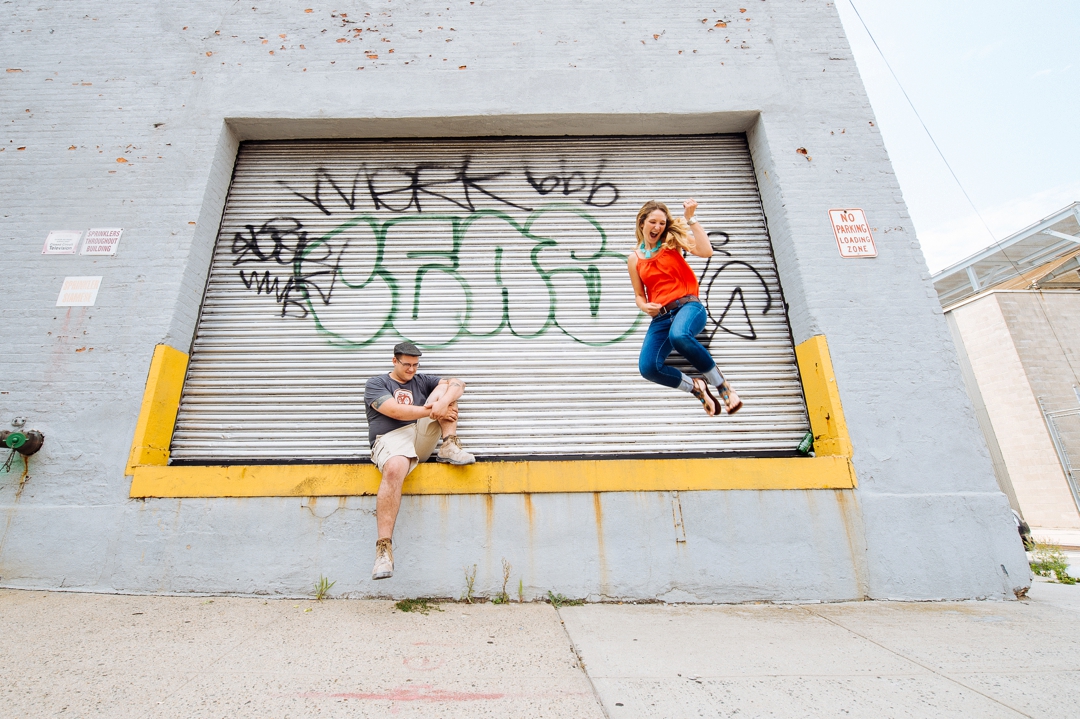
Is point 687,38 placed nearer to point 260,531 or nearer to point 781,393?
point 781,393

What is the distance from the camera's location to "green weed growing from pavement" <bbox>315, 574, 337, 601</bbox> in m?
3.28

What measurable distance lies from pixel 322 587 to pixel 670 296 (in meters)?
3.11

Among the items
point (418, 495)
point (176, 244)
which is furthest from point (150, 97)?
point (418, 495)

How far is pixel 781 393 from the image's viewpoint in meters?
4.04

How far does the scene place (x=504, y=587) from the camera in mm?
3307

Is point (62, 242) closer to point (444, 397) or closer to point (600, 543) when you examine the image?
point (444, 397)

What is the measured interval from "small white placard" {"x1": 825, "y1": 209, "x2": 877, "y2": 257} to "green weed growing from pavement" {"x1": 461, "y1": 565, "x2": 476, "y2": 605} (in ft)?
12.7

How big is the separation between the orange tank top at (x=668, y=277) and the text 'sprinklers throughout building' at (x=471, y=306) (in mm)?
711

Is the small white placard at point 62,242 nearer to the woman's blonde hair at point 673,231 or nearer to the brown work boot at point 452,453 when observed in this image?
the brown work boot at point 452,453

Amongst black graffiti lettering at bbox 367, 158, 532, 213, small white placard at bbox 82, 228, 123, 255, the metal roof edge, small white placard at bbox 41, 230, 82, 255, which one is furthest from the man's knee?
the metal roof edge

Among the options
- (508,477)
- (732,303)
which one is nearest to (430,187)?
(508,477)

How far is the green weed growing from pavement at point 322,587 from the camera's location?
10.8ft

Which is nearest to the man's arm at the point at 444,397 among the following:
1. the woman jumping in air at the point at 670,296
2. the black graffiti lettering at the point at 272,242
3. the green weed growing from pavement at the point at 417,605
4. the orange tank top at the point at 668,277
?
the green weed growing from pavement at the point at 417,605

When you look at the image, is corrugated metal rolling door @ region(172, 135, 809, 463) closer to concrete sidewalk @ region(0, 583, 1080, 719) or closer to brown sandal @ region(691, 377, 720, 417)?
brown sandal @ region(691, 377, 720, 417)
